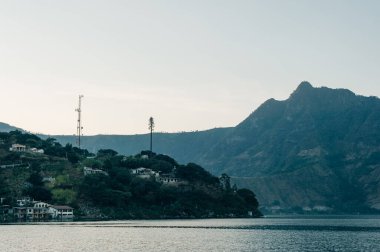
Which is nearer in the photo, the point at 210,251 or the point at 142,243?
the point at 210,251

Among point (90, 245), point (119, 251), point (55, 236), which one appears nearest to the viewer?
point (119, 251)

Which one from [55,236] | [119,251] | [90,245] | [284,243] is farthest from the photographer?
[55,236]

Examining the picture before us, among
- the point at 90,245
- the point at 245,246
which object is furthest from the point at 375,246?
the point at 90,245

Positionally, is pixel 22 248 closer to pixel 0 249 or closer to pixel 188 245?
pixel 0 249

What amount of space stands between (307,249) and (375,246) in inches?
582

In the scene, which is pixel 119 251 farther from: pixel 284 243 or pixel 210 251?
pixel 284 243

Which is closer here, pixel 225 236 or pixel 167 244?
pixel 167 244

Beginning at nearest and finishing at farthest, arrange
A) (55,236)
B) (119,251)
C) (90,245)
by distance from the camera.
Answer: (119,251) < (90,245) < (55,236)

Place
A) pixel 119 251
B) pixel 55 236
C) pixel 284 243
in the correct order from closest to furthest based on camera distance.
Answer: pixel 119 251, pixel 284 243, pixel 55 236

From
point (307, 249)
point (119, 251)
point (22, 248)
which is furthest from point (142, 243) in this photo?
point (307, 249)

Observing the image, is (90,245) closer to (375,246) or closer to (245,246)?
(245,246)

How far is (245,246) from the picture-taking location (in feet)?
348

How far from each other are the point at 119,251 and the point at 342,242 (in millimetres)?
47500

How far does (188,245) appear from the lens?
106062mm
